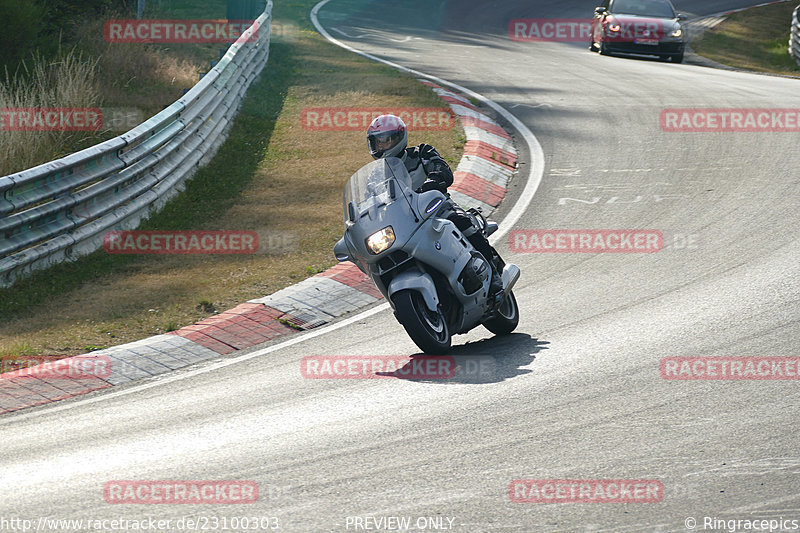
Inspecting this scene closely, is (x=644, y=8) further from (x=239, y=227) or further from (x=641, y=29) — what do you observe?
(x=239, y=227)

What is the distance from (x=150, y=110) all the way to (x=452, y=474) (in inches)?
460

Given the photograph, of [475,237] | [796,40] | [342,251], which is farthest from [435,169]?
[796,40]

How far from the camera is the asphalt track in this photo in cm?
538

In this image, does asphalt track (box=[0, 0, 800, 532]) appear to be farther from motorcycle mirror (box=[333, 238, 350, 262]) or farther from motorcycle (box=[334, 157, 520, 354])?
motorcycle mirror (box=[333, 238, 350, 262])

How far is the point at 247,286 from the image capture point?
33.9 ft

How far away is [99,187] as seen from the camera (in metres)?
11.1

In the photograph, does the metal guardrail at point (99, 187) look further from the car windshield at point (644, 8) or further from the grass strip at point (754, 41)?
the grass strip at point (754, 41)

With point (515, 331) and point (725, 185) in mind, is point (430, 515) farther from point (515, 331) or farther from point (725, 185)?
point (725, 185)

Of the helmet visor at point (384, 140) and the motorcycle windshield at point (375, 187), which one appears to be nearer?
the motorcycle windshield at point (375, 187)

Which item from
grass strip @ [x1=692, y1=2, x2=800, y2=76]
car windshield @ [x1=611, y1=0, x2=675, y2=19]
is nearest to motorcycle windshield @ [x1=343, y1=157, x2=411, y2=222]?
car windshield @ [x1=611, y1=0, x2=675, y2=19]

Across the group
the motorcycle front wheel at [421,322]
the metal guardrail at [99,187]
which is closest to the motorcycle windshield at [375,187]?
the motorcycle front wheel at [421,322]

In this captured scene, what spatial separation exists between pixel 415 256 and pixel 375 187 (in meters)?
0.68

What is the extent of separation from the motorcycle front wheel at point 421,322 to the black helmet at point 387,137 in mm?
1324

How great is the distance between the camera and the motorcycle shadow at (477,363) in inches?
292
